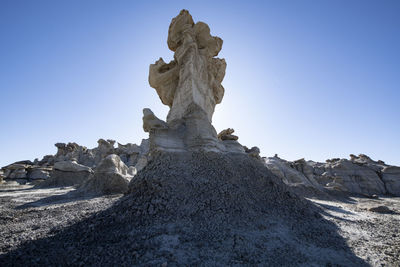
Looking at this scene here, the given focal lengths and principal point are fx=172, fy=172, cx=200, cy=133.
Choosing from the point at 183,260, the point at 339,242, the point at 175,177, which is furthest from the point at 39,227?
the point at 339,242

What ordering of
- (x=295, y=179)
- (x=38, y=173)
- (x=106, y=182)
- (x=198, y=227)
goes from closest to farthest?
(x=198, y=227)
(x=106, y=182)
(x=295, y=179)
(x=38, y=173)

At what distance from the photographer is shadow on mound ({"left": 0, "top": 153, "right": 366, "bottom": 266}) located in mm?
2502

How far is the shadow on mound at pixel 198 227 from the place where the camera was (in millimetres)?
2502

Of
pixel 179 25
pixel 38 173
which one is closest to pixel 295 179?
pixel 179 25

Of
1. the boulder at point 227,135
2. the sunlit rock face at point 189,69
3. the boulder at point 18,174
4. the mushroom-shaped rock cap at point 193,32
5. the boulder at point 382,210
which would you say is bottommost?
Result: the boulder at point 18,174

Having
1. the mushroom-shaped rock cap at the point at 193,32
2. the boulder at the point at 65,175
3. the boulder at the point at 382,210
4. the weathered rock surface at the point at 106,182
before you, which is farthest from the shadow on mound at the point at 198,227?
the boulder at the point at 65,175

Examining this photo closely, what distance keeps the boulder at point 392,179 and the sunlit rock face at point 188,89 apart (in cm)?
2632

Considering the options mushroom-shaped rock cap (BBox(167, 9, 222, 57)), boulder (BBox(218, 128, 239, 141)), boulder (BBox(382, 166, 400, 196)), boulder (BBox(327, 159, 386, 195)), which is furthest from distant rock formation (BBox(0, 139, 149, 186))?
boulder (BBox(382, 166, 400, 196))

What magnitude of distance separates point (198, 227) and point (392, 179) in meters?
31.0

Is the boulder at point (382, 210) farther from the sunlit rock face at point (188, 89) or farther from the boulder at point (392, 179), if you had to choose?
the boulder at point (392, 179)

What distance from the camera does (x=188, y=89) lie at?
7848 mm

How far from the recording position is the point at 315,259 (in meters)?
2.71

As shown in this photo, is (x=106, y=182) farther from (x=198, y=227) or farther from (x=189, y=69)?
(x=198, y=227)

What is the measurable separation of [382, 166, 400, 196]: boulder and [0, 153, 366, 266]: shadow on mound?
87.4 ft
